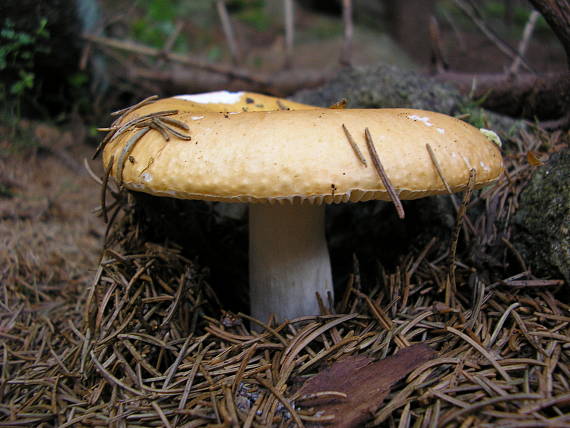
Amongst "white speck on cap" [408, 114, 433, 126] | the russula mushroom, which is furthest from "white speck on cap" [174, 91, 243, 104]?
"white speck on cap" [408, 114, 433, 126]

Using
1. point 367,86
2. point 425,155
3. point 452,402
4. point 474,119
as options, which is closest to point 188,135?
point 425,155

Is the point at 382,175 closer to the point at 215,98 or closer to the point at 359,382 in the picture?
the point at 359,382

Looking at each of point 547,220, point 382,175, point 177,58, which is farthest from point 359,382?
point 177,58

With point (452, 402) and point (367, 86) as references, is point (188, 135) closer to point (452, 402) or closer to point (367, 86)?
point (452, 402)

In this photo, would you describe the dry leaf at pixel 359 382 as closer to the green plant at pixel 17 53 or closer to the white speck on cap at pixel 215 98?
the white speck on cap at pixel 215 98

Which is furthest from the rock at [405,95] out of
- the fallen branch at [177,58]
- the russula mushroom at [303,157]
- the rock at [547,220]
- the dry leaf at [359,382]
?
the dry leaf at [359,382]

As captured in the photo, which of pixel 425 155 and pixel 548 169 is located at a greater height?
pixel 425 155
